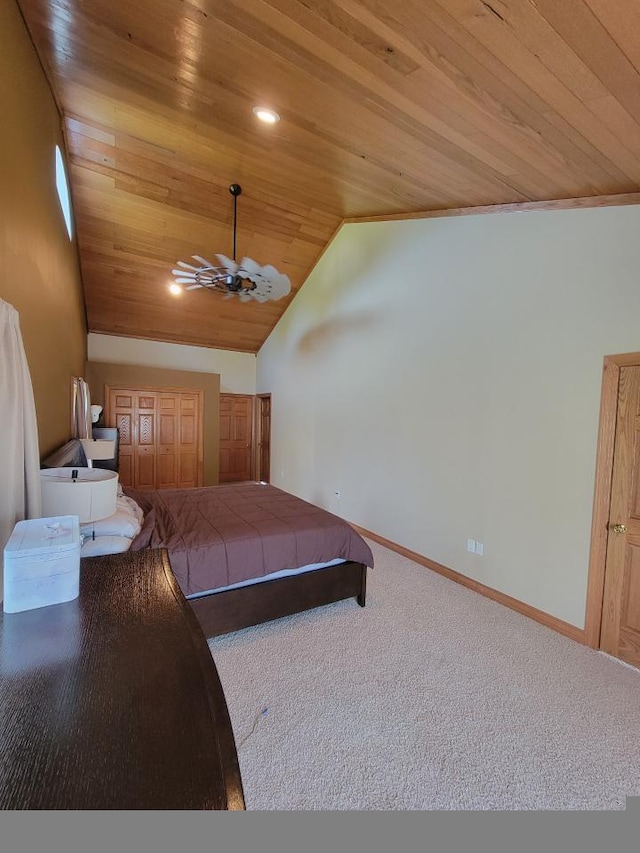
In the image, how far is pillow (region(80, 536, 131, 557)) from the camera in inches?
81.0

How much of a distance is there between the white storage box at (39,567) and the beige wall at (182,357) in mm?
5837

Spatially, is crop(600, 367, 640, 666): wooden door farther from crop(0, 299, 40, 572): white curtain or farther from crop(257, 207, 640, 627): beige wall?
crop(0, 299, 40, 572): white curtain

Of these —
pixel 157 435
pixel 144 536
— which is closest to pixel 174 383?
pixel 157 435

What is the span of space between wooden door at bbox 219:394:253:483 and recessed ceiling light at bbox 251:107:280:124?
5.33 m

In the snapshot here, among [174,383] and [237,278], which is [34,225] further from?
[174,383]

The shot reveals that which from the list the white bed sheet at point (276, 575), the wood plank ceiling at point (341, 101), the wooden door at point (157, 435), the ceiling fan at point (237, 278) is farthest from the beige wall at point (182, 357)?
the white bed sheet at point (276, 575)

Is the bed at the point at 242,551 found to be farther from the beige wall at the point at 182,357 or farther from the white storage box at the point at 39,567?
the beige wall at the point at 182,357

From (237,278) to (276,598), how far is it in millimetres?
2652

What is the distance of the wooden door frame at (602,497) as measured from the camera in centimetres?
248

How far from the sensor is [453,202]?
3.28 meters

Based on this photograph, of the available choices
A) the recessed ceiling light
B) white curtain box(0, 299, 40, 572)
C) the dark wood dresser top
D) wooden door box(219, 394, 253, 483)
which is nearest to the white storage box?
the dark wood dresser top

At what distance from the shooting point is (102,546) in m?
2.10

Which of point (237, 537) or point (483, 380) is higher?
point (483, 380)

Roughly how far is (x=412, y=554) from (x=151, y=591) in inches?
120
